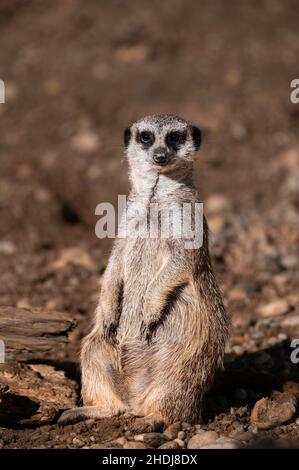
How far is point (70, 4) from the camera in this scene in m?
10.1

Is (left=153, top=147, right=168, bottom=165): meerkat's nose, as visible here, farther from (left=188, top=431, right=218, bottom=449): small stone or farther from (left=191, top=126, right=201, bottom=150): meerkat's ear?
(left=188, top=431, right=218, bottom=449): small stone

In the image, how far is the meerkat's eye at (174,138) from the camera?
4.17m

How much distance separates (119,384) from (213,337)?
0.55 meters

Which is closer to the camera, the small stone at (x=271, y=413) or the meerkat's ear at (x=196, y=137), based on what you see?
the small stone at (x=271, y=413)

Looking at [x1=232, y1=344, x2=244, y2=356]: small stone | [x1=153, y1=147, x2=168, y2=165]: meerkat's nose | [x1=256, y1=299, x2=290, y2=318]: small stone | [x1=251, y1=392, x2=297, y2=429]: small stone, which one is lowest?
[x1=251, y1=392, x2=297, y2=429]: small stone

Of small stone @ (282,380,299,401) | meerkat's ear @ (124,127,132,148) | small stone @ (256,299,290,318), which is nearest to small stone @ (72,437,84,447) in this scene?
small stone @ (282,380,299,401)

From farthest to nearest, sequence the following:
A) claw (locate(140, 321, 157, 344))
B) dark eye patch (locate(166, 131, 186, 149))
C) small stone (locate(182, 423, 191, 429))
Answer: dark eye patch (locate(166, 131, 186, 149))
claw (locate(140, 321, 157, 344))
small stone (locate(182, 423, 191, 429))

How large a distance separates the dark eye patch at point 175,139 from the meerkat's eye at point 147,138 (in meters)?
0.09

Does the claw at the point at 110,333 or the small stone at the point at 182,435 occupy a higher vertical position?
the claw at the point at 110,333

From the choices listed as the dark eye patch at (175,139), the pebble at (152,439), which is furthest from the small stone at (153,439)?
the dark eye patch at (175,139)

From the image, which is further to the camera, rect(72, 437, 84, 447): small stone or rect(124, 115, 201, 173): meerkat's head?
rect(124, 115, 201, 173): meerkat's head

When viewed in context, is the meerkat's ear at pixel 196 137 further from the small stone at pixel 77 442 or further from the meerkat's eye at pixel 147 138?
the small stone at pixel 77 442

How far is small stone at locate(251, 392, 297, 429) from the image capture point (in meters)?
3.68

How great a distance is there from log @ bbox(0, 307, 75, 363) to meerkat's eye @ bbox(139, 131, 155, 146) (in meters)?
1.07
